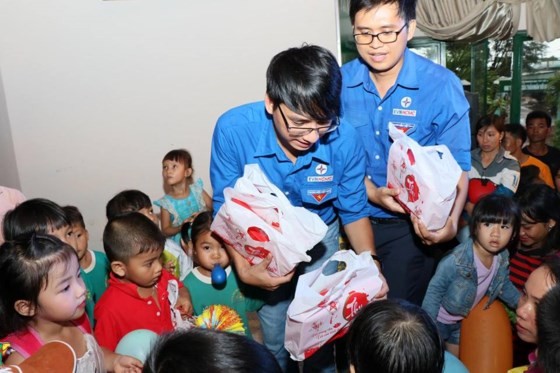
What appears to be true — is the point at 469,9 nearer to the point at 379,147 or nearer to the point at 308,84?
the point at 379,147

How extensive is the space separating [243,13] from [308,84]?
2.54 meters

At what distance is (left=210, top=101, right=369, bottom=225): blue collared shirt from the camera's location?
1.76 metres

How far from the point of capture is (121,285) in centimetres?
206

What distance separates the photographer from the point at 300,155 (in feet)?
5.83

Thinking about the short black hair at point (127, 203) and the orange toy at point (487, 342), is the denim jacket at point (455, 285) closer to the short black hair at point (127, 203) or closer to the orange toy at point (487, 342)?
the orange toy at point (487, 342)

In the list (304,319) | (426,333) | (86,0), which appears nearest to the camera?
(426,333)

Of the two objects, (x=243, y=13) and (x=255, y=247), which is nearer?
(x=255, y=247)

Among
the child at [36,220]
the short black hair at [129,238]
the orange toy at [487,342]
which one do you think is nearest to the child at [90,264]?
the child at [36,220]

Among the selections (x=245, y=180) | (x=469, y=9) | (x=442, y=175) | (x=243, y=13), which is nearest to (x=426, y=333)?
(x=442, y=175)

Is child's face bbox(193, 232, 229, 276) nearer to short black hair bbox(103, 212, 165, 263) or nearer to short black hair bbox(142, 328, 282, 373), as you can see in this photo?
short black hair bbox(103, 212, 165, 263)

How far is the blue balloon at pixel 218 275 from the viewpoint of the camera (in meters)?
2.29

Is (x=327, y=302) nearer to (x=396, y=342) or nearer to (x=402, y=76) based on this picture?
(x=396, y=342)

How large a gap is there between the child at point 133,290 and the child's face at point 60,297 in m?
0.39

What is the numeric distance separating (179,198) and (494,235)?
1.98m
